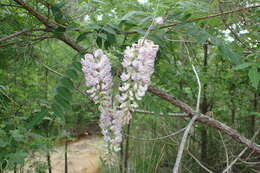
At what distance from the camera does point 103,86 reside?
0.90 meters

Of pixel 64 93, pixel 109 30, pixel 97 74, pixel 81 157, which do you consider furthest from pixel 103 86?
pixel 81 157

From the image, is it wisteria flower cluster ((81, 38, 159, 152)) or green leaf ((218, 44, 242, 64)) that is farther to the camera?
green leaf ((218, 44, 242, 64))

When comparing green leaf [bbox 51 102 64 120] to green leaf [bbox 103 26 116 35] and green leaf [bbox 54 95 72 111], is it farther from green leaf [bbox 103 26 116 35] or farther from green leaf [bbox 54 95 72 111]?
green leaf [bbox 103 26 116 35]

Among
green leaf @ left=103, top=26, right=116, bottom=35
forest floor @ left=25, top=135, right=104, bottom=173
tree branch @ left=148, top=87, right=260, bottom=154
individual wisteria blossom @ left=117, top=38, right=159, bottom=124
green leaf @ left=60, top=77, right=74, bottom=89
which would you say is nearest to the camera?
individual wisteria blossom @ left=117, top=38, right=159, bottom=124

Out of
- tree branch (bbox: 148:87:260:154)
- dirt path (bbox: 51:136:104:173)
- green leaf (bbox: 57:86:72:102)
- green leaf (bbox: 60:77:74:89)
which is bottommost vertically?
dirt path (bbox: 51:136:104:173)

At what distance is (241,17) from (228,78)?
641mm

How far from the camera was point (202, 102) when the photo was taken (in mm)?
2672

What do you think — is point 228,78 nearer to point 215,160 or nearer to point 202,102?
point 202,102

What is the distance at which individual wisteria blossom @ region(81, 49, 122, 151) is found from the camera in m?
0.90

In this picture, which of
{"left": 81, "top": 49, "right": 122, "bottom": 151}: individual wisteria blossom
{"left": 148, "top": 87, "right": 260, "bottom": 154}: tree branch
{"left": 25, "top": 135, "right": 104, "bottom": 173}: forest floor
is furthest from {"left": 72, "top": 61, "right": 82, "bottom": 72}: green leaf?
{"left": 25, "top": 135, "right": 104, "bottom": 173}: forest floor

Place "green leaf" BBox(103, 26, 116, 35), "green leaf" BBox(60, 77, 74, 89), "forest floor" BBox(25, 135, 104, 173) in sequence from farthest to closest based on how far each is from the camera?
"forest floor" BBox(25, 135, 104, 173) → "green leaf" BBox(103, 26, 116, 35) → "green leaf" BBox(60, 77, 74, 89)

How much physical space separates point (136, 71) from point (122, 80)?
0.18 feet

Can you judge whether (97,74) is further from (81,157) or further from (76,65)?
(81,157)

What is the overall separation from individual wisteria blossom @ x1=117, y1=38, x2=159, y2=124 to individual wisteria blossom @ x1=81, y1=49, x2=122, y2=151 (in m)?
0.08
